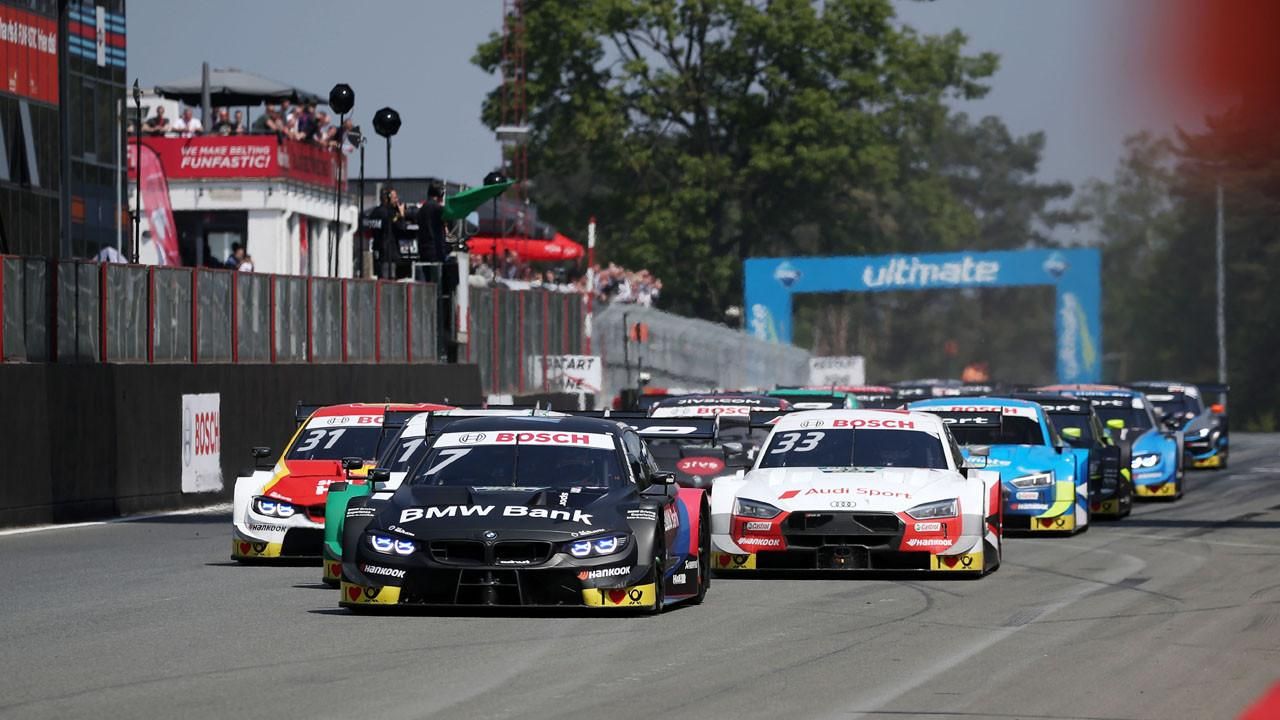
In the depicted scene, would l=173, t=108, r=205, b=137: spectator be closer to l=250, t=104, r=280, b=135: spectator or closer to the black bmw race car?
l=250, t=104, r=280, b=135: spectator

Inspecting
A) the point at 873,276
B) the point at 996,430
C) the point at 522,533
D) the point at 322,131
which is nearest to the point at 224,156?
the point at 322,131

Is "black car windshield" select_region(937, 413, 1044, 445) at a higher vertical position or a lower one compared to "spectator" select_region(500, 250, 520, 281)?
lower

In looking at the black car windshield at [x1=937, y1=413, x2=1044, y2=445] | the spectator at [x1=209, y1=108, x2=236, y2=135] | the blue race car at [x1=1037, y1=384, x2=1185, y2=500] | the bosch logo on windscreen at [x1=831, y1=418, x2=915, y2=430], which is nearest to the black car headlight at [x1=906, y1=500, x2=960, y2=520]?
the bosch logo on windscreen at [x1=831, y1=418, x2=915, y2=430]

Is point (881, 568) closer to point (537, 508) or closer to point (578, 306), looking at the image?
point (537, 508)

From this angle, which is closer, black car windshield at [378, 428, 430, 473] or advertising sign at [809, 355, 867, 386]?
black car windshield at [378, 428, 430, 473]

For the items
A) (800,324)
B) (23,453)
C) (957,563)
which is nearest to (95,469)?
(23,453)

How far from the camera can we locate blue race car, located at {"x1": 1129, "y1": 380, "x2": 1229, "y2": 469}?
130ft

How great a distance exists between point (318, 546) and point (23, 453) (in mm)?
6589

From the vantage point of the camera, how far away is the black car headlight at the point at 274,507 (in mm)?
17553

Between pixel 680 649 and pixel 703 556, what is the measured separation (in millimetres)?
3054

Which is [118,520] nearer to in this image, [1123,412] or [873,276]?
[1123,412]

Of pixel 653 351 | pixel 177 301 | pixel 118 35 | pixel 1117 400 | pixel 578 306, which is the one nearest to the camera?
pixel 177 301

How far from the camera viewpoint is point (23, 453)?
23.0 meters

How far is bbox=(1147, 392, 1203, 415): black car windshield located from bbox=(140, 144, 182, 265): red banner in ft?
58.7
